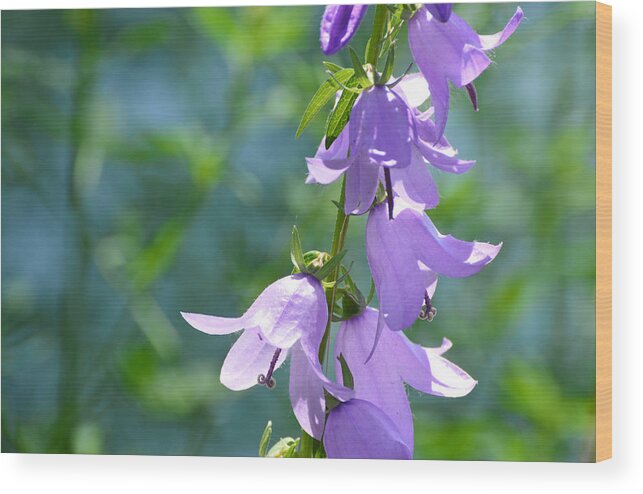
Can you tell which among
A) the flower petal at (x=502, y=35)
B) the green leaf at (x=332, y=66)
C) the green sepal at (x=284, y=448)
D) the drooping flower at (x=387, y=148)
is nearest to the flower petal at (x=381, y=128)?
the drooping flower at (x=387, y=148)

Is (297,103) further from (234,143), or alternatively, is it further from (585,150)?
(585,150)

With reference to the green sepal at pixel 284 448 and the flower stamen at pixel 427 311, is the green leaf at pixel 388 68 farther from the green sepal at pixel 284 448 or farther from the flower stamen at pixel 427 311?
the green sepal at pixel 284 448

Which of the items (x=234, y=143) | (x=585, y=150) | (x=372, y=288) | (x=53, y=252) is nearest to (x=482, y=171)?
(x=585, y=150)

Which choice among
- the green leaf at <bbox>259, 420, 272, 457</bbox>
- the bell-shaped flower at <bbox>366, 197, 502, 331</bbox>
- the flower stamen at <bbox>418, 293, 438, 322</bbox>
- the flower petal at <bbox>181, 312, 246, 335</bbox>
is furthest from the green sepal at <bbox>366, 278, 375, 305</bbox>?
the green leaf at <bbox>259, 420, 272, 457</bbox>

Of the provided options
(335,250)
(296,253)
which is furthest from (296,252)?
(335,250)

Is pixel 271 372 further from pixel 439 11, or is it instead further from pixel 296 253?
pixel 439 11

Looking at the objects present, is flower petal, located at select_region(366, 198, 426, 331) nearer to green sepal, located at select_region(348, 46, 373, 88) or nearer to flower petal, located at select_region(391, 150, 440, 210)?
flower petal, located at select_region(391, 150, 440, 210)
